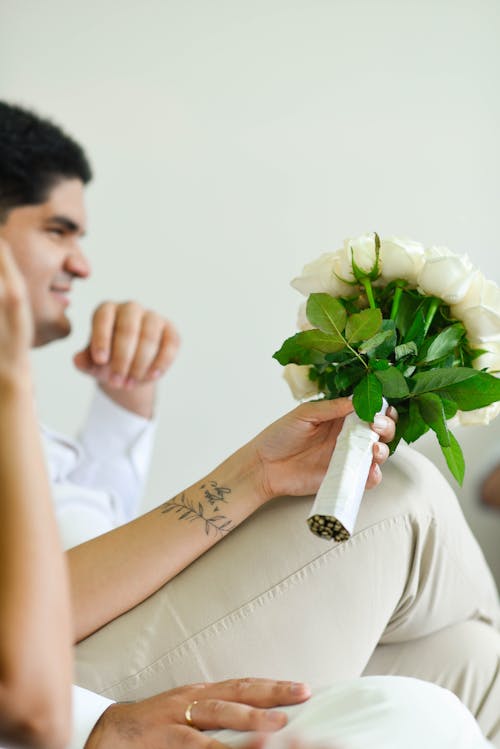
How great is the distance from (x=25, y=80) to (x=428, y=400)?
140 centimetres

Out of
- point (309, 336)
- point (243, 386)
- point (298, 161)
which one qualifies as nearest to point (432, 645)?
point (309, 336)

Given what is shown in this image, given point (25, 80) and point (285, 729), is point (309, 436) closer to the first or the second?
point (285, 729)

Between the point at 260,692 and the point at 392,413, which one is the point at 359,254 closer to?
the point at 392,413

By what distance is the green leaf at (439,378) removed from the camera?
0.82 m

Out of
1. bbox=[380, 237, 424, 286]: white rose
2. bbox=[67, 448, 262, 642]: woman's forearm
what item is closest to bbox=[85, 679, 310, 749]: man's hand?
bbox=[67, 448, 262, 642]: woman's forearm

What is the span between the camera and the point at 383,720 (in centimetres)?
61

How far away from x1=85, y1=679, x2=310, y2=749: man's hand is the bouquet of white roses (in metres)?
0.15

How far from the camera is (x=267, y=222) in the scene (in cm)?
194

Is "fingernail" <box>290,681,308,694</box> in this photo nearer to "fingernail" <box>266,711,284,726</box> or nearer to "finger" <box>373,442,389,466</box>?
"fingernail" <box>266,711,284,726</box>

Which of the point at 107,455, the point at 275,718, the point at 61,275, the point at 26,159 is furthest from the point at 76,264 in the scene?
the point at 275,718

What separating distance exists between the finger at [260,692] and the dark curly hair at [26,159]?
1098mm

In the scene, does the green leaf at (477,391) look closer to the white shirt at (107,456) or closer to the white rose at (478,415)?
the white rose at (478,415)

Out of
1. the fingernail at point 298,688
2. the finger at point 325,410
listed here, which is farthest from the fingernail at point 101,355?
the fingernail at point 298,688

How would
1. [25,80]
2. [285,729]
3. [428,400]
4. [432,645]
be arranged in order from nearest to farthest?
[285,729], [428,400], [432,645], [25,80]
